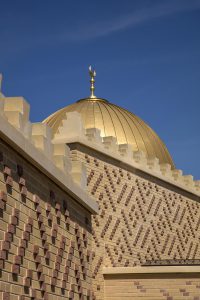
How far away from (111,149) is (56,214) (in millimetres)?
7439

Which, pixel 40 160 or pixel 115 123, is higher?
pixel 115 123

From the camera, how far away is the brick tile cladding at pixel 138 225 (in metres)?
16.3

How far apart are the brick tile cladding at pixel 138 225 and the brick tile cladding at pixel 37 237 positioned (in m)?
4.18

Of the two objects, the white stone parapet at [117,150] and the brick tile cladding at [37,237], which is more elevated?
the white stone parapet at [117,150]

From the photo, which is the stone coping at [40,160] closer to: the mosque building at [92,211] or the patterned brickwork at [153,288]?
the mosque building at [92,211]

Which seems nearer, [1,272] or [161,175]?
[1,272]

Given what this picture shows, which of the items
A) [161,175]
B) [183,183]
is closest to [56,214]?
[161,175]

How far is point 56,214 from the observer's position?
10.6m

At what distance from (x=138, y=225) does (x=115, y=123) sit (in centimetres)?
477

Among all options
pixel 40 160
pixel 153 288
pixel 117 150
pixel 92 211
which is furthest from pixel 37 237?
pixel 117 150

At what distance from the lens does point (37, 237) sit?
9500 mm

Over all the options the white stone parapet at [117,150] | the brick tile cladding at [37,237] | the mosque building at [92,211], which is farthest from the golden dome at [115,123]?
the brick tile cladding at [37,237]

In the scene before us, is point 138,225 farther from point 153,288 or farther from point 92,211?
point 92,211

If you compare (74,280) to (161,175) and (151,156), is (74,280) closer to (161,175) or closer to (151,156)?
(161,175)
